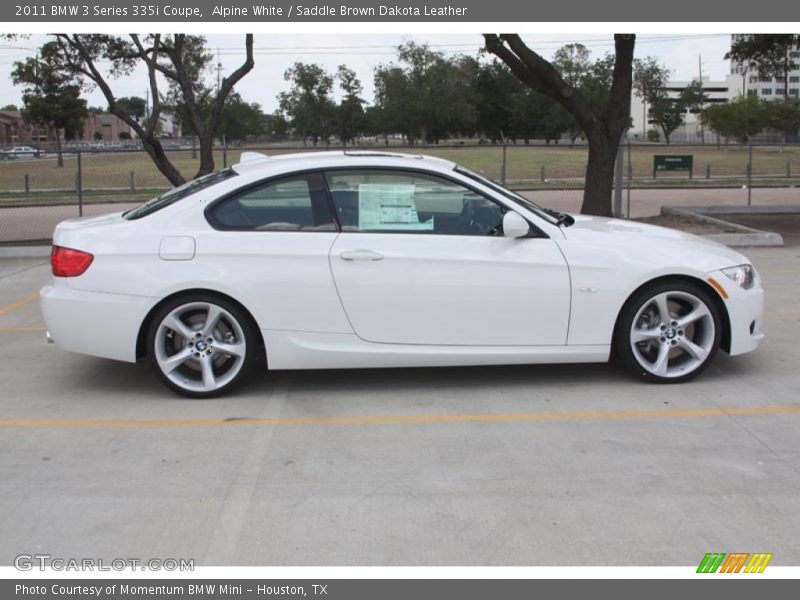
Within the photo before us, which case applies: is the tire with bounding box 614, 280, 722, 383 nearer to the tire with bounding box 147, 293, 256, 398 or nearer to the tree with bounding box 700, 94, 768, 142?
the tire with bounding box 147, 293, 256, 398

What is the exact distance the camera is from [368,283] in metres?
5.46

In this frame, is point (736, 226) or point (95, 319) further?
point (736, 226)

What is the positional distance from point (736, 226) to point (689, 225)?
1.14 metres

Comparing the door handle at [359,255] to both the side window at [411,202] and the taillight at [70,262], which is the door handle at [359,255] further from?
the taillight at [70,262]

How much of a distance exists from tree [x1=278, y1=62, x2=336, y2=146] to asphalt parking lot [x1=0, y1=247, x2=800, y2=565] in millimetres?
62991

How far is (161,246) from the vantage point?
5.48 meters

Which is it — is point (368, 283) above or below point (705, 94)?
below

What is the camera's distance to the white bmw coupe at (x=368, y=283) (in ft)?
17.9

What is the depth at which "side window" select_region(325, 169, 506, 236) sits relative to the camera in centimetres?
563

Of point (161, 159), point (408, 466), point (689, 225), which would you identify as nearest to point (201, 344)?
point (408, 466)

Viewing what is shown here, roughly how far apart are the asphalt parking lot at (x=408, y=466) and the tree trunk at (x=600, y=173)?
27.9 ft

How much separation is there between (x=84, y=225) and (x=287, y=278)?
1.50 m

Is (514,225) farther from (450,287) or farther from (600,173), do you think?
(600,173)

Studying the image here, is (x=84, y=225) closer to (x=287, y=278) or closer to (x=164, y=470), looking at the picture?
→ (x=287, y=278)
